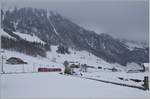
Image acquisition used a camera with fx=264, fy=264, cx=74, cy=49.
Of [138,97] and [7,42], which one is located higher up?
[7,42]

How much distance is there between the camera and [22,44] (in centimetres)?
15675

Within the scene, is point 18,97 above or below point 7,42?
below

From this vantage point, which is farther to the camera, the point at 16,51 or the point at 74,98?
the point at 16,51

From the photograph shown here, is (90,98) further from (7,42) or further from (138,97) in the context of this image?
(7,42)

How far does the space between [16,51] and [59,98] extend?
130 m

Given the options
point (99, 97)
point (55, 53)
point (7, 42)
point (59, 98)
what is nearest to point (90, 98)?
point (99, 97)

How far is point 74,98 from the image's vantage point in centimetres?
1103

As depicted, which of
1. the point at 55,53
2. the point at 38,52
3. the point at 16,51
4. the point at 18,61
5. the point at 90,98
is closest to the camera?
the point at 90,98

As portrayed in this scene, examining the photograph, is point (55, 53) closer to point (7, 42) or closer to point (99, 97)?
point (7, 42)

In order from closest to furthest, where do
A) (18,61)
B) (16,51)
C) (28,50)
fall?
(18,61) → (16,51) → (28,50)

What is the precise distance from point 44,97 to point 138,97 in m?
4.03

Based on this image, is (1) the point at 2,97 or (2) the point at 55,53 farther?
(2) the point at 55,53

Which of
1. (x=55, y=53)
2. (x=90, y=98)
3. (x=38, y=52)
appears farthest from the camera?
(x=55, y=53)

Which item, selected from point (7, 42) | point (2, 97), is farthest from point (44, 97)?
point (7, 42)
